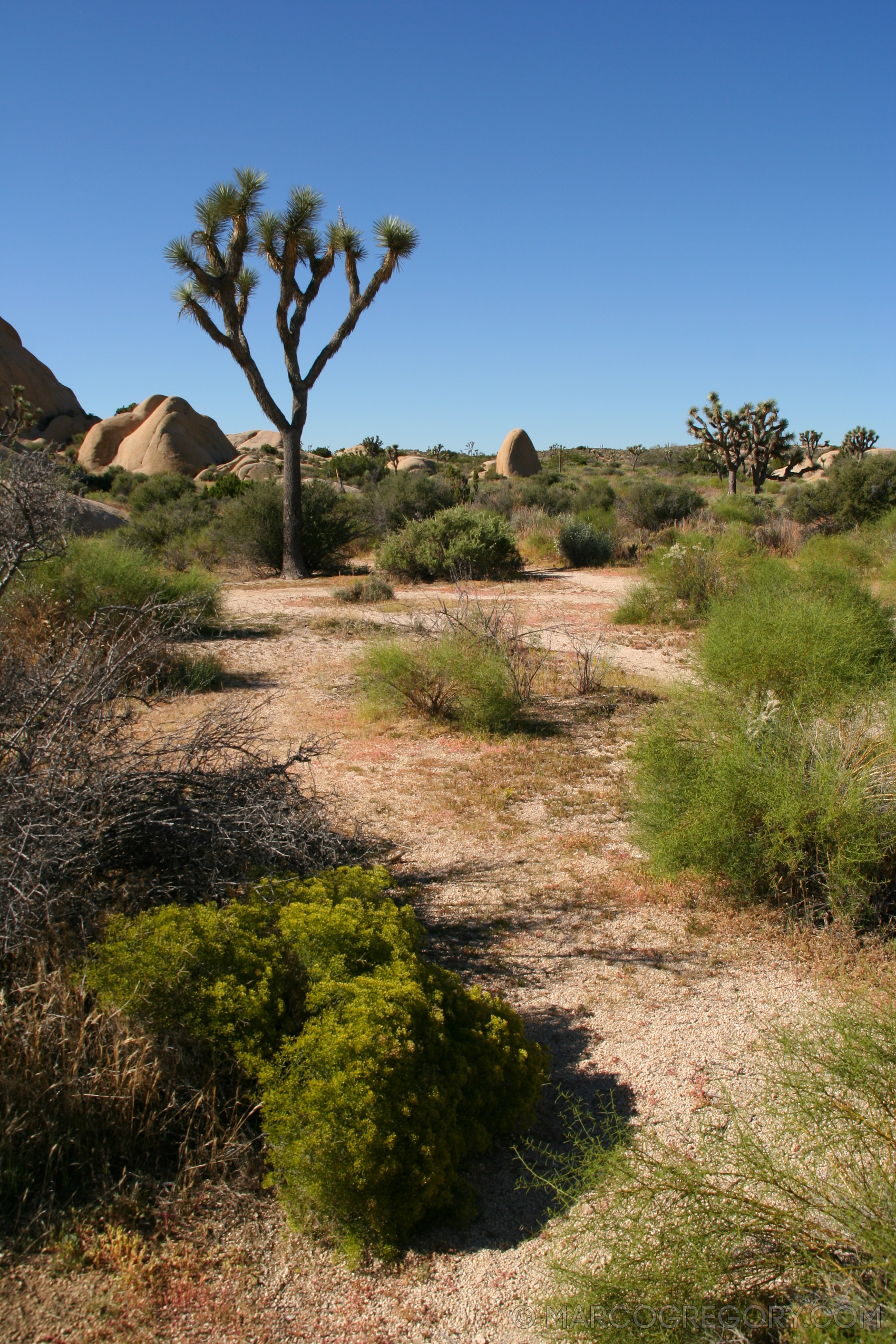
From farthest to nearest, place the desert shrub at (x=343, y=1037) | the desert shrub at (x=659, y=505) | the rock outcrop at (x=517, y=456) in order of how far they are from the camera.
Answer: the rock outcrop at (x=517, y=456), the desert shrub at (x=659, y=505), the desert shrub at (x=343, y=1037)

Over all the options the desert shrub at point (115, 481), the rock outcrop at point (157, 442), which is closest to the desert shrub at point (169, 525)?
the desert shrub at point (115, 481)

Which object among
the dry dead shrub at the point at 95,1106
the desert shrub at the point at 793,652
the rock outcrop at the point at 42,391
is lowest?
the dry dead shrub at the point at 95,1106

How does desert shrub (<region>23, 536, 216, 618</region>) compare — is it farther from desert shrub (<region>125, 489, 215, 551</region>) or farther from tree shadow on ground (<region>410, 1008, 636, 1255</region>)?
tree shadow on ground (<region>410, 1008, 636, 1255</region>)

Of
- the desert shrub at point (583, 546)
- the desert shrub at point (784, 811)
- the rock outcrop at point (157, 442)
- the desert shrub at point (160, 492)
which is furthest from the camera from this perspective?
the rock outcrop at point (157, 442)

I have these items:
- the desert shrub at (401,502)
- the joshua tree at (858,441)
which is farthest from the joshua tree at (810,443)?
the desert shrub at (401,502)

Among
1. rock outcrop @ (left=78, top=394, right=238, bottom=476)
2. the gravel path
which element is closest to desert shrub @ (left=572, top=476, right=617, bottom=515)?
the gravel path

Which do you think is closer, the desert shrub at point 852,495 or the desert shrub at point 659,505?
the desert shrub at point 852,495

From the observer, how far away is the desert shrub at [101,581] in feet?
29.9

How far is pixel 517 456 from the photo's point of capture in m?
44.1

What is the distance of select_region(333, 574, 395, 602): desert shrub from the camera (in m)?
14.8

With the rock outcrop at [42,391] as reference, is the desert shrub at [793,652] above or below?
below

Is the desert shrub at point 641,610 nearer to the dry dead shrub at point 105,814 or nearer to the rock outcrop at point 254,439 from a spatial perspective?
the dry dead shrub at point 105,814

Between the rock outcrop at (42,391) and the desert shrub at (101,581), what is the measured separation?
31.9 meters

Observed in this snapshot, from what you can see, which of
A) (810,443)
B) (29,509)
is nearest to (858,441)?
(810,443)
